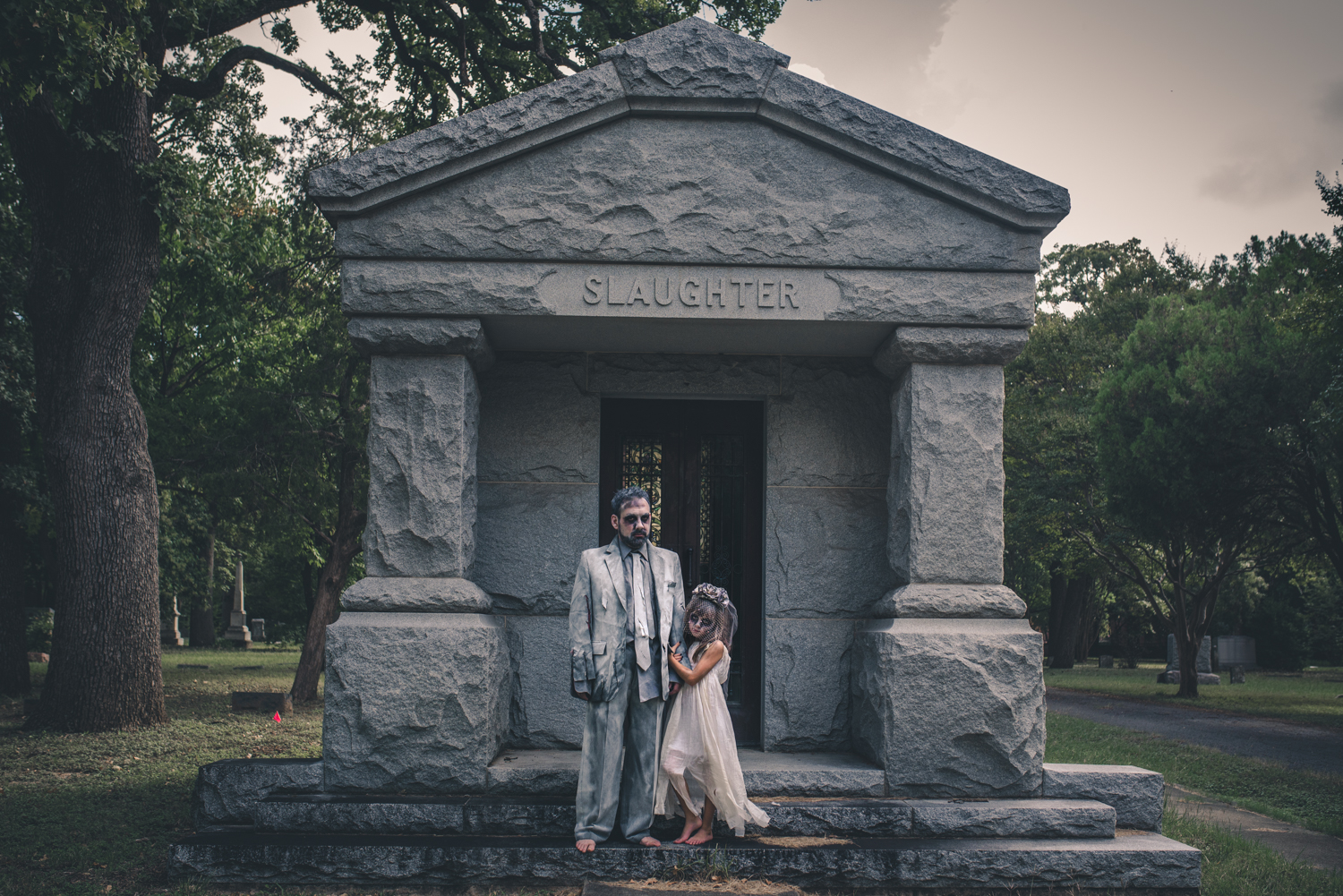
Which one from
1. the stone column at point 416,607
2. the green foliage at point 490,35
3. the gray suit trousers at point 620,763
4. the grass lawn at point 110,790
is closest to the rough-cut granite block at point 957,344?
the gray suit trousers at point 620,763

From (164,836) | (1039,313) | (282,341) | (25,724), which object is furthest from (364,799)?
(1039,313)

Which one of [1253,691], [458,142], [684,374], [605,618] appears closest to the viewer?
[605,618]

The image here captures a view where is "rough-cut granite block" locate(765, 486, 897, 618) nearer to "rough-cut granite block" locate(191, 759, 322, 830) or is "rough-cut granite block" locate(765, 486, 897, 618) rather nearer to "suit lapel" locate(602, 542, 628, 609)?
"suit lapel" locate(602, 542, 628, 609)

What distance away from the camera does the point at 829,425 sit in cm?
674

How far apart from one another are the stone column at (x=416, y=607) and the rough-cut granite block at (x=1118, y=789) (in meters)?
3.28

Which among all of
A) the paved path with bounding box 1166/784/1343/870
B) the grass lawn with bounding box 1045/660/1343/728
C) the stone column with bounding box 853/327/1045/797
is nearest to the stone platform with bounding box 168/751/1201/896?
the stone column with bounding box 853/327/1045/797

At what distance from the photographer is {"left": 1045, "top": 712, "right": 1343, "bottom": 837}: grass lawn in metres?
8.39

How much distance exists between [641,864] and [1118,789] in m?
2.81

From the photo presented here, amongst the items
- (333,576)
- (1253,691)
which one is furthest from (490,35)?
(1253,691)

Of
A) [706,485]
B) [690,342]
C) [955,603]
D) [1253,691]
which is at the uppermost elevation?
[690,342]

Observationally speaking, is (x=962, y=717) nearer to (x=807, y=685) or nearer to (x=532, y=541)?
(x=807, y=685)

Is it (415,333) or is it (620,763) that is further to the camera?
(415,333)

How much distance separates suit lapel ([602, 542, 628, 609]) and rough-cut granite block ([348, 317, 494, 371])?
151 centimetres

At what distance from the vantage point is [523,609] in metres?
6.51
